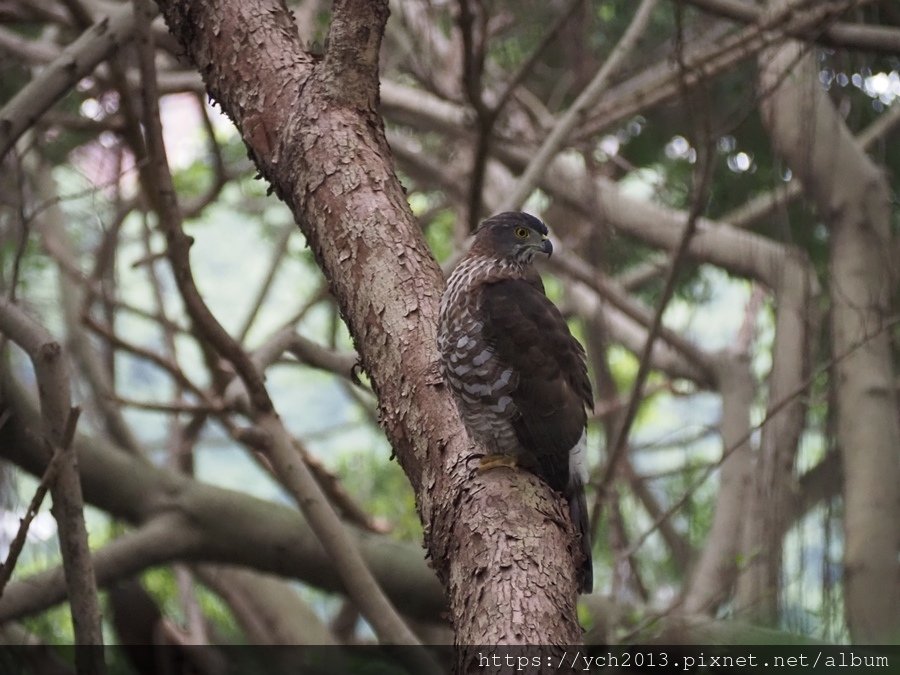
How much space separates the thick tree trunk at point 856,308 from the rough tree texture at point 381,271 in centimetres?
173

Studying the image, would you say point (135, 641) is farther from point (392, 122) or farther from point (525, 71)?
point (392, 122)

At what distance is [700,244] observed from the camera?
5223mm

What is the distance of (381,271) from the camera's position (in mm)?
2500

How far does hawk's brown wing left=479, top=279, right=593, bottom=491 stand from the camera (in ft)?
8.68

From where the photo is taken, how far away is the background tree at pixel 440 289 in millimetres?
2566

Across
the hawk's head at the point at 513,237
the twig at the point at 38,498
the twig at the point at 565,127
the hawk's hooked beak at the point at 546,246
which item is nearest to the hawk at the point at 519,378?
the hawk's head at the point at 513,237

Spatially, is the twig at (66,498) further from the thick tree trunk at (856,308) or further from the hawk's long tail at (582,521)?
the thick tree trunk at (856,308)

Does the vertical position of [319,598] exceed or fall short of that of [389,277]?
Answer: it exceeds it

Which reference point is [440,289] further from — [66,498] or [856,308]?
[856,308]

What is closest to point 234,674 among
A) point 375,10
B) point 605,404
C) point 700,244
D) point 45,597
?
point 45,597

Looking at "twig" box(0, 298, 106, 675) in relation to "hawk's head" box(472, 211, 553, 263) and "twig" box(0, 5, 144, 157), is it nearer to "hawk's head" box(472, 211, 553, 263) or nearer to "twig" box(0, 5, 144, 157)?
"twig" box(0, 5, 144, 157)

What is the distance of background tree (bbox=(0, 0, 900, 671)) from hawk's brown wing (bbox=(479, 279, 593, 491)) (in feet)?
0.74

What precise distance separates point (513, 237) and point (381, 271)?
77 cm

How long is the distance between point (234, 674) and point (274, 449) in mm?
723
